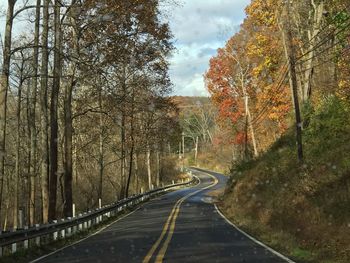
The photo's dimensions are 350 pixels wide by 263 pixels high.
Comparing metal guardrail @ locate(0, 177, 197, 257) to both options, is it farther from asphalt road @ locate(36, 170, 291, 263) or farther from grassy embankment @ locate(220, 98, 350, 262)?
grassy embankment @ locate(220, 98, 350, 262)

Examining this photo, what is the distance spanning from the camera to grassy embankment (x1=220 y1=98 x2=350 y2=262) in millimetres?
13797

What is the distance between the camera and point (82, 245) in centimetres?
1515

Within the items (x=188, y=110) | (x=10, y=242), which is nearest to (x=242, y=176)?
(x=10, y=242)

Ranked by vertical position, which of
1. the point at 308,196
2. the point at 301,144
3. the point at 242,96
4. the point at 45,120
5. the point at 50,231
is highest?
the point at 242,96

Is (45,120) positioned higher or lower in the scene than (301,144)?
higher

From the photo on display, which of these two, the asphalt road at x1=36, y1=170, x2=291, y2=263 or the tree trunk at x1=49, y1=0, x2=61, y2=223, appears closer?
the asphalt road at x1=36, y1=170, x2=291, y2=263

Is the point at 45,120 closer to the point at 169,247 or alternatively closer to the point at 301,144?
the point at 169,247

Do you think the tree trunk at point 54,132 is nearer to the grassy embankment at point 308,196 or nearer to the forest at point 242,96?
the forest at point 242,96

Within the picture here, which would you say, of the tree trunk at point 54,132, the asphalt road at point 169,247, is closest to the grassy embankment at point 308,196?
the asphalt road at point 169,247

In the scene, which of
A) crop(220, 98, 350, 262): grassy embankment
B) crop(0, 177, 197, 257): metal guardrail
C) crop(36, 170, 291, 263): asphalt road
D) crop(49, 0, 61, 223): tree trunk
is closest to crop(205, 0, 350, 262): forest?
crop(220, 98, 350, 262): grassy embankment

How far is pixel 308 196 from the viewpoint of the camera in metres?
18.4

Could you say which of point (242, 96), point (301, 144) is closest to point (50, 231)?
point (301, 144)

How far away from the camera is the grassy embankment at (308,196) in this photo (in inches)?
543

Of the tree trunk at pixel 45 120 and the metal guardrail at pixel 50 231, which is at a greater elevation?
the tree trunk at pixel 45 120
